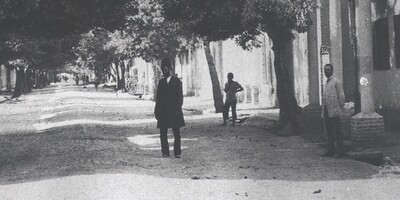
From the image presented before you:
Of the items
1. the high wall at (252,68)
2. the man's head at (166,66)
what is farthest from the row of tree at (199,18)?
the high wall at (252,68)

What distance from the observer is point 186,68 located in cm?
5153

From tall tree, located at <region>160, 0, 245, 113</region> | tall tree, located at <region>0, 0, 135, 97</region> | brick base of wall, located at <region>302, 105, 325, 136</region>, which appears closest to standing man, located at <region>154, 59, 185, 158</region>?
tall tree, located at <region>0, 0, 135, 97</region>

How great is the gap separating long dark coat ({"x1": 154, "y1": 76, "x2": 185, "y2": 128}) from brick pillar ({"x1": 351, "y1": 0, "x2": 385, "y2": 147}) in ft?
12.6

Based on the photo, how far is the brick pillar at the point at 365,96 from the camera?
44.2 ft

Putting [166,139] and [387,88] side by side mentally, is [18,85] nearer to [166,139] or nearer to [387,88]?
[387,88]

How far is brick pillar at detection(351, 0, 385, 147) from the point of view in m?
13.5

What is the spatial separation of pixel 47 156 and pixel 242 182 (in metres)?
5.13

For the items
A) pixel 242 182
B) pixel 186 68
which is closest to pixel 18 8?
pixel 242 182

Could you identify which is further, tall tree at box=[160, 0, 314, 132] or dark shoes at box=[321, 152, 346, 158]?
tall tree at box=[160, 0, 314, 132]

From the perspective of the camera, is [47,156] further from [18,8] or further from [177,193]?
[177,193]

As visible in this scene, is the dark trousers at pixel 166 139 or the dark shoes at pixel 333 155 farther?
the dark trousers at pixel 166 139

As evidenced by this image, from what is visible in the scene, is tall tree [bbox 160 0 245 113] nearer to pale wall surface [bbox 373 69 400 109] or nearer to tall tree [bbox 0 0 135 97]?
tall tree [bbox 0 0 135 97]

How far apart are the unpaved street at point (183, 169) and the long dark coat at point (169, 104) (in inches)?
27.1

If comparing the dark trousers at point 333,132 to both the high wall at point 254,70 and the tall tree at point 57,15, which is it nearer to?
the tall tree at point 57,15
